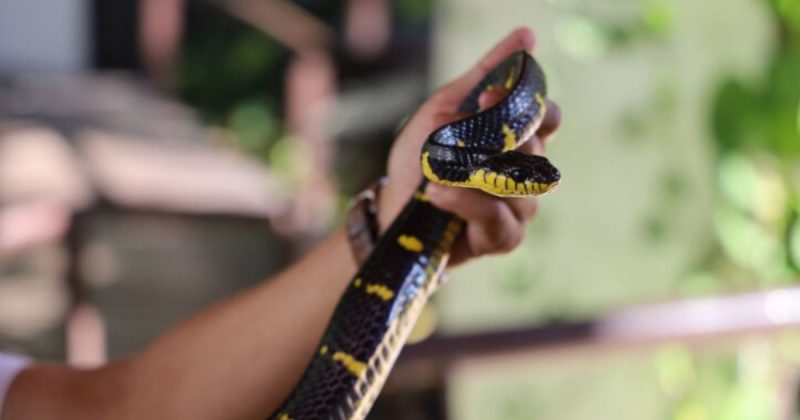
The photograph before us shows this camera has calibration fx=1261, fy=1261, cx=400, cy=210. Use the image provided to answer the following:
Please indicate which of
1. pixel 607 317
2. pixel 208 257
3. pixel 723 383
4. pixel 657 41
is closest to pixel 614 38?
pixel 657 41

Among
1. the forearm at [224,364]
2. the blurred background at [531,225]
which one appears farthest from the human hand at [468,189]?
the blurred background at [531,225]

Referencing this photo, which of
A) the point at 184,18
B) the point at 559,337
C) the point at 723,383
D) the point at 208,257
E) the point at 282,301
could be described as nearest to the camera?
the point at 282,301

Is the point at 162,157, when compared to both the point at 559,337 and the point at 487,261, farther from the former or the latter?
the point at 559,337

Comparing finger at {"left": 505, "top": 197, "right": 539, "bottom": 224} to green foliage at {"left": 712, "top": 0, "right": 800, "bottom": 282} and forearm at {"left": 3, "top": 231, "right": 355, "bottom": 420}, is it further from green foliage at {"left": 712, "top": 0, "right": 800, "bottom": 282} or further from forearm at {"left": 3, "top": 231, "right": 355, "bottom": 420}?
green foliage at {"left": 712, "top": 0, "right": 800, "bottom": 282}

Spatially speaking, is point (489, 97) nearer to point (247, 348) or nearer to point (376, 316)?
point (376, 316)

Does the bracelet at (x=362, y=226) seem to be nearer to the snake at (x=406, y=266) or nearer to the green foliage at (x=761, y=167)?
the snake at (x=406, y=266)

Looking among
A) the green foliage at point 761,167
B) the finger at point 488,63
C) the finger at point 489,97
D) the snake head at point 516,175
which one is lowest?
the green foliage at point 761,167

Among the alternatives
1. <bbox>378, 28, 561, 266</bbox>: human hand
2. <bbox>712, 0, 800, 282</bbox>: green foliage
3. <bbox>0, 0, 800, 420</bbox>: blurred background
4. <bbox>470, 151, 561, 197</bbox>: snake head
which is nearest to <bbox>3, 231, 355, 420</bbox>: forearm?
<bbox>378, 28, 561, 266</bbox>: human hand
